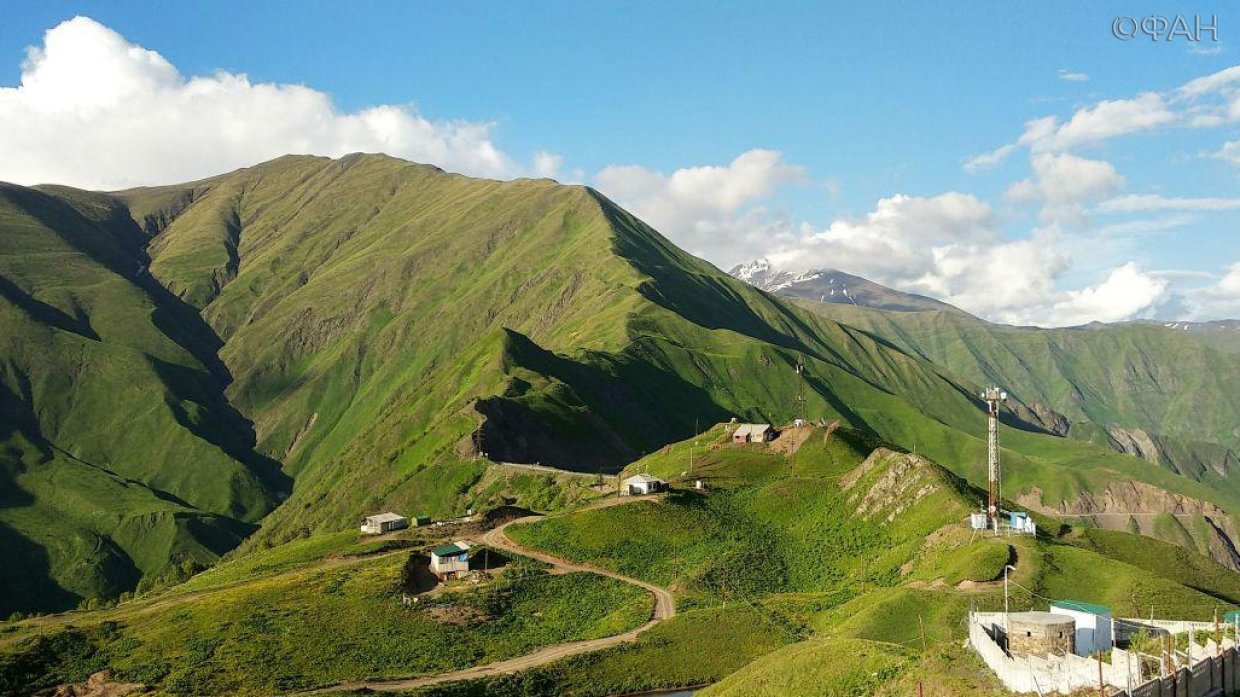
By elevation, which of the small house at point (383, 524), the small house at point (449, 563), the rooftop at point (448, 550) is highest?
the small house at point (383, 524)

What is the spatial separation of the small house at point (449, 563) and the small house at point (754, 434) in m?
65.6

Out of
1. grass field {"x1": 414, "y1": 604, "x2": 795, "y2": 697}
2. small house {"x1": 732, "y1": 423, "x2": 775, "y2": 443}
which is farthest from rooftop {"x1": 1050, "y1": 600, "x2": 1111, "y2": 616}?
small house {"x1": 732, "y1": 423, "x2": 775, "y2": 443}

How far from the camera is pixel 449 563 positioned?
100m

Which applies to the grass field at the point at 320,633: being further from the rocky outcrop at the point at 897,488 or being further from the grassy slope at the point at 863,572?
the rocky outcrop at the point at 897,488

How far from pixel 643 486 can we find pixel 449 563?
105ft

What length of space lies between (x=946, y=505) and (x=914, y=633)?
35.2 m

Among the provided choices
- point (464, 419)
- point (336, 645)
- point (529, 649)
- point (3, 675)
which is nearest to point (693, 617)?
point (529, 649)

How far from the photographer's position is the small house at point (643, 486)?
123 metres

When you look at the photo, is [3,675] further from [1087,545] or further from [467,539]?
[1087,545]

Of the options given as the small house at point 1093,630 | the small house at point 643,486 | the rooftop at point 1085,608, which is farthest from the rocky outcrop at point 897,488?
the small house at point 1093,630

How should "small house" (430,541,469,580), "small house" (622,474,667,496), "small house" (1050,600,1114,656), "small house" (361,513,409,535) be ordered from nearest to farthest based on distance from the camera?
"small house" (1050,600,1114,656)
"small house" (430,541,469,580)
"small house" (622,474,667,496)
"small house" (361,513,409,535)

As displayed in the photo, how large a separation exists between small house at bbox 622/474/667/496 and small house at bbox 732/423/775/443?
3210 cm

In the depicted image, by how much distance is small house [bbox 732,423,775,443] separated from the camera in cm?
15250

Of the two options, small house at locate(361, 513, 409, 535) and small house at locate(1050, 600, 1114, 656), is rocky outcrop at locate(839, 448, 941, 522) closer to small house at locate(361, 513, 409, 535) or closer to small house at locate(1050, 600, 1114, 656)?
small house at locate(1050, 600, 1114, 656)
